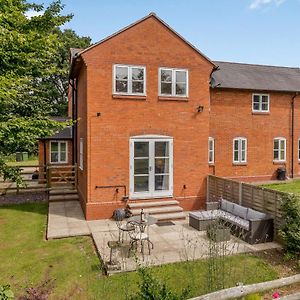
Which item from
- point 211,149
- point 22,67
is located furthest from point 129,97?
point 211,149

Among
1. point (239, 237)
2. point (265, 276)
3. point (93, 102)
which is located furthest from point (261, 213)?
point (93, 102)

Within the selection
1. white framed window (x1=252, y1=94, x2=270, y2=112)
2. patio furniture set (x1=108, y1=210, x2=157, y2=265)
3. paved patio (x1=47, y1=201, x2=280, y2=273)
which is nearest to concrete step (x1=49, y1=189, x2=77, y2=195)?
paved patio (x1=47, y1=201, x2=280, y2=273)

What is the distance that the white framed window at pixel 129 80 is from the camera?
42.8ft

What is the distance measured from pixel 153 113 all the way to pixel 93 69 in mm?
3239

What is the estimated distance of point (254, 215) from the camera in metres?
10.4

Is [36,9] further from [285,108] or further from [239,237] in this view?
[285,108]

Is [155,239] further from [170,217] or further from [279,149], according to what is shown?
[279,149]

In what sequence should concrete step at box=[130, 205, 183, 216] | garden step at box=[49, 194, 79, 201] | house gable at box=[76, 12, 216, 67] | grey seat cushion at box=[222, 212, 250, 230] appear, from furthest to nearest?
garden step at box=[49, 194, 79, 201]
concrete step at box=[130, 205, 183, 216]
house gable at box=[76, 12, 216, 67]
grey seat cushion at box=[222, 212, 250, 230]

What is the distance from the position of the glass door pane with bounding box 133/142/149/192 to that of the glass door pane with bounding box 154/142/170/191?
43 cm

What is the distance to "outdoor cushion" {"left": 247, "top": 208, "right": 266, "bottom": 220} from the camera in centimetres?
1020

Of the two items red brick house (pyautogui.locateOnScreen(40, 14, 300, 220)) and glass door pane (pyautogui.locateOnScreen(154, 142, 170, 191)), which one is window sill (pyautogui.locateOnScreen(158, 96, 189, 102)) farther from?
glass door pane (pyautogui.locateOnScreen(154, 142, 170, 191))

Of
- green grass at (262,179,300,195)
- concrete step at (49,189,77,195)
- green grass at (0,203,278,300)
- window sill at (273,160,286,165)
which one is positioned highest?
window sill at (273,160,286,165)

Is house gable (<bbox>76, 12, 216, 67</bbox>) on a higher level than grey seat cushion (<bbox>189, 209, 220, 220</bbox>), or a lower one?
higher

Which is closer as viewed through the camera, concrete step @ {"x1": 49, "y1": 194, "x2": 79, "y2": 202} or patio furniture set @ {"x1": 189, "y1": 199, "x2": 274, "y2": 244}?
patio furniture set @ {"x1": 189, "y1": 199, "x2": 274, "y2": 244}
